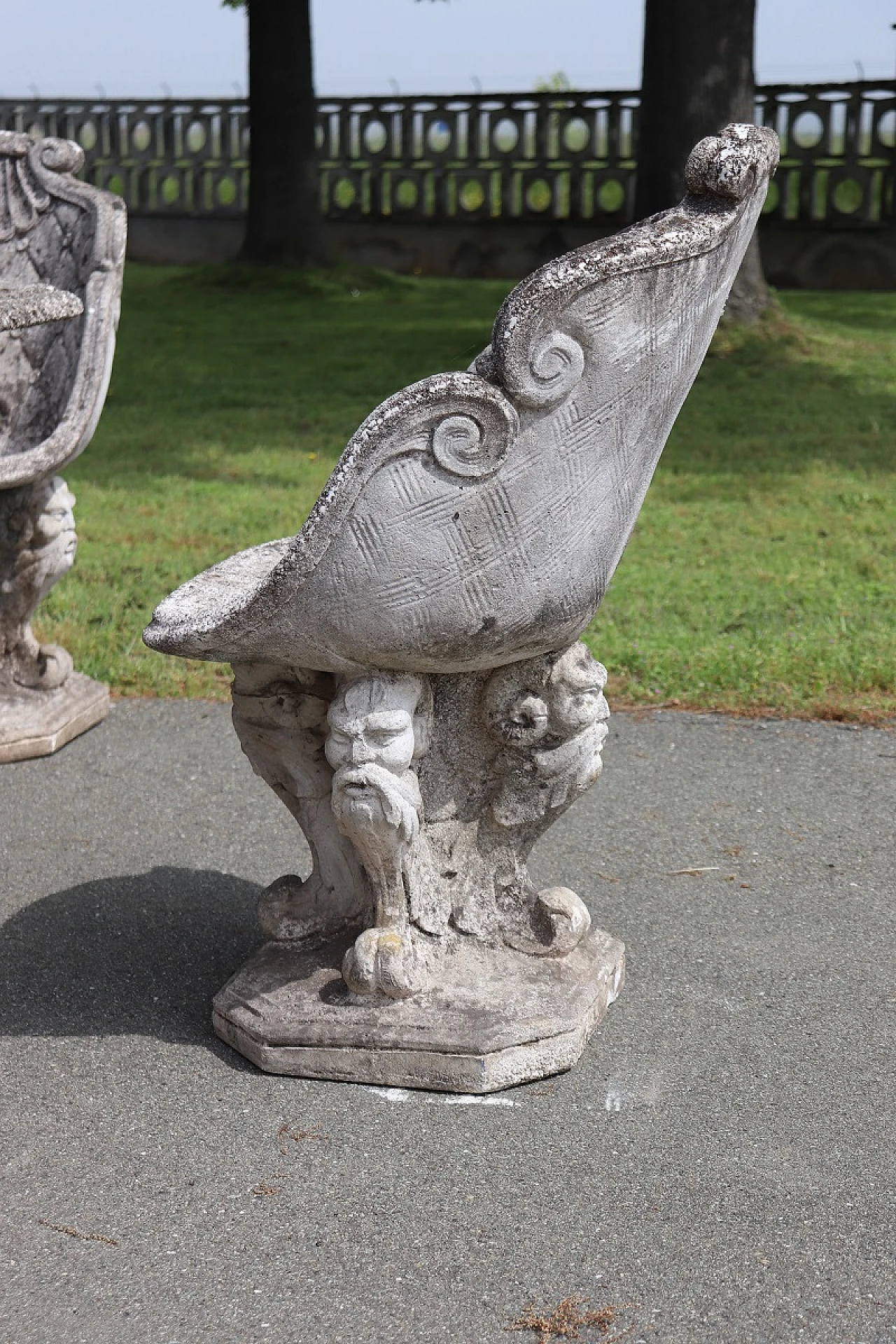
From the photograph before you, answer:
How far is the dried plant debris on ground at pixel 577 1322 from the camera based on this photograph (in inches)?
90.7

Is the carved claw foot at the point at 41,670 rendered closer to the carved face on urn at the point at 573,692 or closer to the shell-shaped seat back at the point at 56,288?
the shell-shaped seat back at the point at 56,288

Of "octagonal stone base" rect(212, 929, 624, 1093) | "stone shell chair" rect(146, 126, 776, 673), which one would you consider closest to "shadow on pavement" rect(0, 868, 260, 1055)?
"octagonal stone base" rect(212, 929, 624, 1093)

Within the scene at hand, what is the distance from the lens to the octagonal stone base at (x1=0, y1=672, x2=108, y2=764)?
15.5 feet

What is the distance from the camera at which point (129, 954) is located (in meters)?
3.48

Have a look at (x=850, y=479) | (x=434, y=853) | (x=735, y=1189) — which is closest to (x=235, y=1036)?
(x=434, y=853)

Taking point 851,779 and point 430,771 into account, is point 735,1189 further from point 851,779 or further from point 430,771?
point 851,779

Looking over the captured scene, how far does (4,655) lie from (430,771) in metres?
2.25

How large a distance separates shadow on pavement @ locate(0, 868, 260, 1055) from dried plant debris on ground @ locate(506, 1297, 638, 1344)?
3.19ft

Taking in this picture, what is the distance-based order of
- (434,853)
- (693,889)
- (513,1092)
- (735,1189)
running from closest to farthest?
(735,1189) → (513,1092) → (434,853) → (693,889)

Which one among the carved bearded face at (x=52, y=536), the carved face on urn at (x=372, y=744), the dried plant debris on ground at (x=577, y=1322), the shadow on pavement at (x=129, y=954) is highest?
the carved face on urn at (x=372, y=744)

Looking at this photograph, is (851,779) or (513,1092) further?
(851,779)

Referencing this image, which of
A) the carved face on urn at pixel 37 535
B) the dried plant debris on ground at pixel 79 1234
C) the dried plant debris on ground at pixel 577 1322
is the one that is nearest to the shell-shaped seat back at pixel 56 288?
the carved face on urn at pixel 37 535

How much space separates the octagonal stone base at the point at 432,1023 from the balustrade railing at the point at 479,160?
12.8 metres

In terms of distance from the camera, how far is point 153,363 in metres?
11.8
